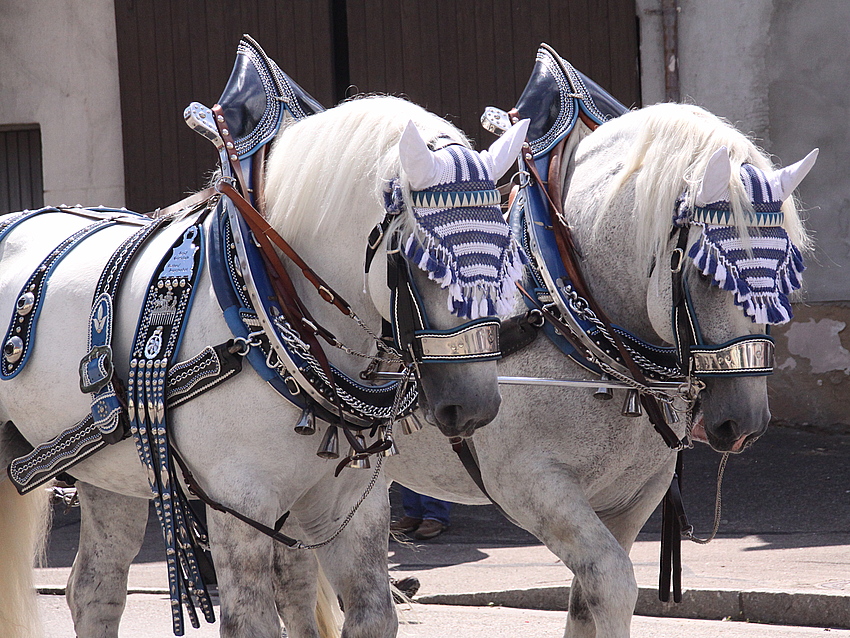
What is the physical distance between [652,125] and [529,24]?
575cm

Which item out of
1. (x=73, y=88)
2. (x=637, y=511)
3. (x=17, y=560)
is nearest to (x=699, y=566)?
(x=637, y=511)

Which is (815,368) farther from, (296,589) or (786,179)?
(296,589)

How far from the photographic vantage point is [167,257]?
9.17ft

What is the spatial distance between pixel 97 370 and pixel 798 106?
6.96 m

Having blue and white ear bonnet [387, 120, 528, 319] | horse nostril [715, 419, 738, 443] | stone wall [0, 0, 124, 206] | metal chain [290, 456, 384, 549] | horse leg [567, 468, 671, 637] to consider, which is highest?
stone wall [0, 0, 124, 206]

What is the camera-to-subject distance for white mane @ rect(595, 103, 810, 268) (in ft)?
9.99

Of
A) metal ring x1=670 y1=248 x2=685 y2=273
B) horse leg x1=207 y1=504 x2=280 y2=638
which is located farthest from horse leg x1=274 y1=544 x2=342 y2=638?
metal ring x1=670 y1=248 x2=685 y2=273

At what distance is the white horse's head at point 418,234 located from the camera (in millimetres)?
2391

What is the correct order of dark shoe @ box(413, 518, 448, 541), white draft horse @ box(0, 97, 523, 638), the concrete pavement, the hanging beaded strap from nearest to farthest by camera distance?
white draft horse @ box(0, 97, 523, 638)
the hanging beaded strap
the concrete pavement
dark shoe @ box(413, 518, 448, 541)

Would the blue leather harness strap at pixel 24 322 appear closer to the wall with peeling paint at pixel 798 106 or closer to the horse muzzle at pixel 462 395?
the horse muzzle at pixel 462 395

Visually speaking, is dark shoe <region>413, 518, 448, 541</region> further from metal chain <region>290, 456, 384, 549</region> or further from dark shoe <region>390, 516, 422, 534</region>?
metal chain <region>290, 456, 384, 549</region>

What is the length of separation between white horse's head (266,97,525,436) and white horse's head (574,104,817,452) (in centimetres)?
59

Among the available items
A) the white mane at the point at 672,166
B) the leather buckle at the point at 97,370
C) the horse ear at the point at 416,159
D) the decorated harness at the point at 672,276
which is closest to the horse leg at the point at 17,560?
the leather buckle at the point at 97,370

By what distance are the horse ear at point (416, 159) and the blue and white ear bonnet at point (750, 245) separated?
2.78 ft
